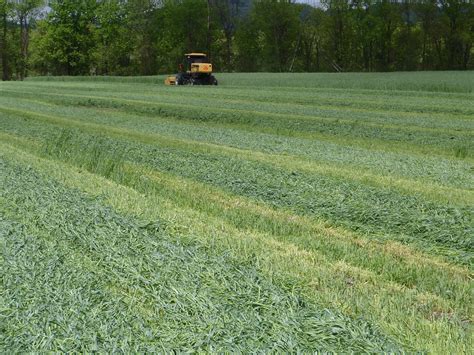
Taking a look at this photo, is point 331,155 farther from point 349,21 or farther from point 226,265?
point 349,21

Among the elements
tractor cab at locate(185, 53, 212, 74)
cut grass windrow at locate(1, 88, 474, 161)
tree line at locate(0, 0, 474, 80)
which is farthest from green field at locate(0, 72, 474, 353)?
tree line at locate(0, 0, 474, 80)

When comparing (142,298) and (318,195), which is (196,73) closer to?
(318,195)

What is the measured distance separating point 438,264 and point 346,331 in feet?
7.47

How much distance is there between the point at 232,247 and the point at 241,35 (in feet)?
218

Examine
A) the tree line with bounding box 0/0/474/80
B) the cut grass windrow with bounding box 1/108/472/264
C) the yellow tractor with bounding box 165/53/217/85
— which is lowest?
the cut grass windrow with bounding box 1/108/472/264

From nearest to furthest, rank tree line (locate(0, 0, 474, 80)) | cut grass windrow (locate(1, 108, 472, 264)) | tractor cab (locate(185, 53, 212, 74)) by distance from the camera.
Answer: cut grass windrow (locate(1, 108, 472, 264)) < tractor cab (locate(185, 53, 212, 74)) < tree line (locate(0, 0, 474, 80))

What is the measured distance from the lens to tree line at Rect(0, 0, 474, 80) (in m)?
57.5

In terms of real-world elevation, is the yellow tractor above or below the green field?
above

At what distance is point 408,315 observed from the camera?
11.0 ft

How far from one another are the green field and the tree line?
50.6 m

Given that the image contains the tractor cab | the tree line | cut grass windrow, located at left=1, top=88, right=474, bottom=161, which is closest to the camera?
cut grass windrow, located at left=1, top=88, right=474, bottom=161

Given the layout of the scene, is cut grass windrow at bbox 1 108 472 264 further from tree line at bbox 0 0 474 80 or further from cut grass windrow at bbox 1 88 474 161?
tree line at bbox 0 0 474 80

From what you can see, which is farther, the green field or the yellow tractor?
the yellow tractor

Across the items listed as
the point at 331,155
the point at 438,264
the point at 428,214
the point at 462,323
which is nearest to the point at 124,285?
the point at 462,323
